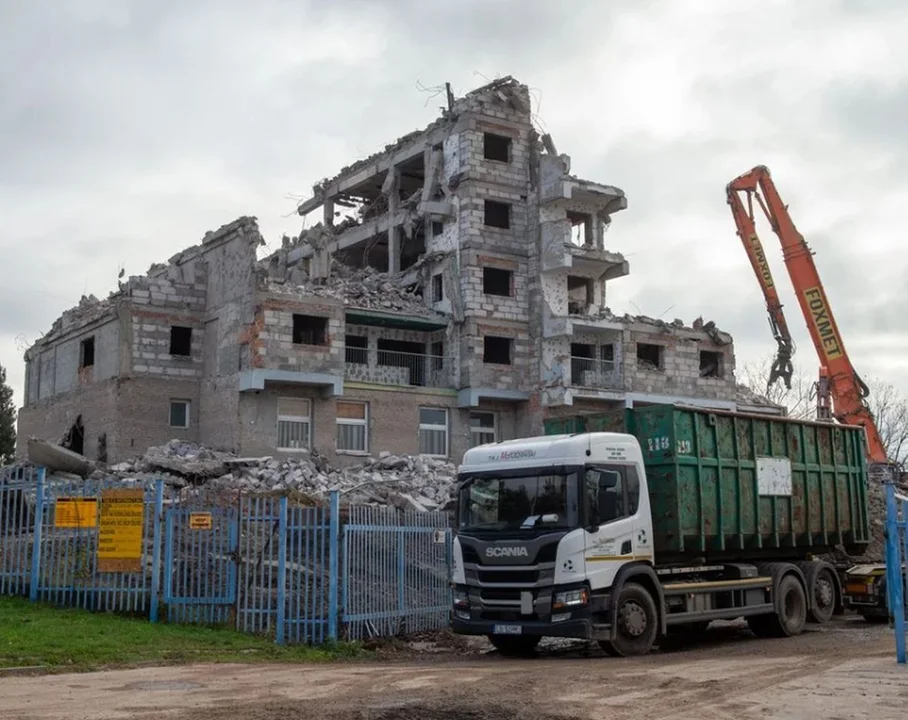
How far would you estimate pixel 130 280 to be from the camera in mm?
40594

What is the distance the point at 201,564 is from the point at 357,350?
86.9ft

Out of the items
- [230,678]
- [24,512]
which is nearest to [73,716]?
[230,678]

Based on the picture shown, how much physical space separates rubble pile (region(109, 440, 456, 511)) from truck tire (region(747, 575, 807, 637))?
1125 cm

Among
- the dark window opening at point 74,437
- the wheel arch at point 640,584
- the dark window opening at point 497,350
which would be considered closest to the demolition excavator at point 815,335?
the dark window opening at point 497,350

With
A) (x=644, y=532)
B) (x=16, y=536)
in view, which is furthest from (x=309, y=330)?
(x=644, y=532)

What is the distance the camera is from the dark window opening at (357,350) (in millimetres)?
44188

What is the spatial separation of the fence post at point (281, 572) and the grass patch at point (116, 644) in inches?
9.6

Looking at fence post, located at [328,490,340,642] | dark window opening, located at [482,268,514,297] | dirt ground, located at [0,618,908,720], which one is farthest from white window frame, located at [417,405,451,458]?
dirt ground, located at [0,618,908,720]

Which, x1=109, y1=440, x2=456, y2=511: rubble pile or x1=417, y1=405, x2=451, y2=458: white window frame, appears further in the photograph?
x1=417, y1=405, x2=451, y2=458: white window frame

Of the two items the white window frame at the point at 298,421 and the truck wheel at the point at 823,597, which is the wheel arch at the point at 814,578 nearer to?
the truck wheel at the point at 823,597

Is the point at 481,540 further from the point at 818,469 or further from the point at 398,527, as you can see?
the point at 818,469

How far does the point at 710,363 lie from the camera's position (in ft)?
167

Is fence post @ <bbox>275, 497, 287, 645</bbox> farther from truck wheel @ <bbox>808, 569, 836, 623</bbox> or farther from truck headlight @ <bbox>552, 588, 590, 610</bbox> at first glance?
truck wheel @ <bbox>808, 569, 836, 623</bbox>

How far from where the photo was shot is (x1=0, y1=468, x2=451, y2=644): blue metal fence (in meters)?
17.5
